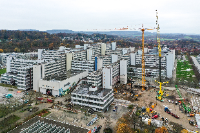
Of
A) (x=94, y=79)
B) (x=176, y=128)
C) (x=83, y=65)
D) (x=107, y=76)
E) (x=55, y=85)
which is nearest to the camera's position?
(x=176, y=128)

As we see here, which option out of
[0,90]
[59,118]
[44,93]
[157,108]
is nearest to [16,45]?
[0,90]

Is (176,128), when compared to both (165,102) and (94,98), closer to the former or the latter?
(165,102)

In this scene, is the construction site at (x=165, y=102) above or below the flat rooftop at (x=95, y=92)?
below

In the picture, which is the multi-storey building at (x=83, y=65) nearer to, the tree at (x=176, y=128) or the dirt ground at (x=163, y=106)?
the dirt ground at (x=163, y=106)

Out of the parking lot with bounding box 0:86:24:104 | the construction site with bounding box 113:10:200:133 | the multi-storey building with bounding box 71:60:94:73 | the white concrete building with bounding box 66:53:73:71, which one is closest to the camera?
the construction site with bounding box 113:10:200:133

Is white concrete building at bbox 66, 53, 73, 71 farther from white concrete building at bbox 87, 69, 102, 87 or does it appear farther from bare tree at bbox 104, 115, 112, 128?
bare tree at bbox 104, 115, 112, 128

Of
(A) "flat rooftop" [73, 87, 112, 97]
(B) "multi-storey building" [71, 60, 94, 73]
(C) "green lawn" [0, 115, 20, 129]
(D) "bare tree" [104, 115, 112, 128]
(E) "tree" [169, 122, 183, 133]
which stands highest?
(B) "multi-storey building" [71, 60, 94, 73]

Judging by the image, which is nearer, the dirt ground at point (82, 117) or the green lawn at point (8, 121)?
the green lawn at point (8, 121)

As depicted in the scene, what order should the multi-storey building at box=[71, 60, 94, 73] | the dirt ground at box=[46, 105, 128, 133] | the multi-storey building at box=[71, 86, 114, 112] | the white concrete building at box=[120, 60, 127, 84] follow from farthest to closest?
the multi-storey building at box=[71, 60, 94, 73] < the white concrete building at box=[120, 60, 127, 84] < the multi-storey building at box=[71, 86, 114, 112] < the dirt ground at box=[46, 105, 128, 133]

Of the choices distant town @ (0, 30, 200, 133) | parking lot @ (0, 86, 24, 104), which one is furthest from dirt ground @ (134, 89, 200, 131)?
parking lot @ (0, 86, 24, 104)

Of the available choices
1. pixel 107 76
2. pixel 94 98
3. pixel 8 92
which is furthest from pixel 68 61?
pixel 94 98

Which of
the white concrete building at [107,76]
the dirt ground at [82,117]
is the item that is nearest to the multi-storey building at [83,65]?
the white concrete building at [107,76]
